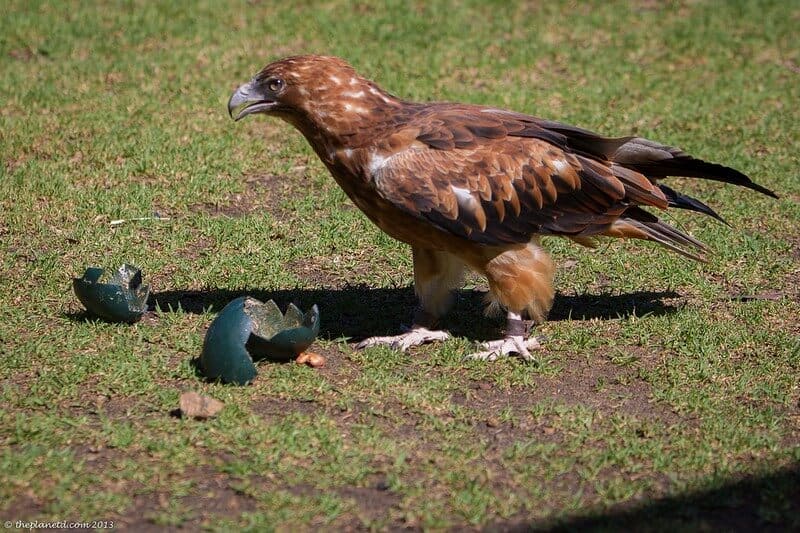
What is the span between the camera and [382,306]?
281 inches

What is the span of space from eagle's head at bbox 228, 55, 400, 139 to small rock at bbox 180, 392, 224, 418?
1743 mm

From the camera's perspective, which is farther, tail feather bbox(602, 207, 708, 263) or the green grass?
tail feather bbox(602, 207, 708, 263)

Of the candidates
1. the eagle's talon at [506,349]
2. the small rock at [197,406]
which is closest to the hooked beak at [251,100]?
the small rock at [197,406]

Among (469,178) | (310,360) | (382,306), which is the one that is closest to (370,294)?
(382,306)

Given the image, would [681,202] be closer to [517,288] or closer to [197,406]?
[517,288]

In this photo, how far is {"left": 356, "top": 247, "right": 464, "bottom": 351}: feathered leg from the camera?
21.7 ft

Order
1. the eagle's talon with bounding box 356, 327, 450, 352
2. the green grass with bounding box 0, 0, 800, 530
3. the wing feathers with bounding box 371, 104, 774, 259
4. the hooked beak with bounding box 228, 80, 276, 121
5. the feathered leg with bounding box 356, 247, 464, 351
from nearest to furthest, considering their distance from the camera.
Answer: the green grass with bounding box 0, 0, 800, 530 → the wing feathers with bounding box 371, 104, 774, 259 → the hooked beak with bounding box 228, 80, 276, 121 → the eagle's talon with bounding box 356, 327, 450, 352 → the feathered leg with bounding box 356, 247, 464, 351

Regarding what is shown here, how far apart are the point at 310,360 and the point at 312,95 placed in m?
1.55

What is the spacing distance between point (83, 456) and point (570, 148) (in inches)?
136

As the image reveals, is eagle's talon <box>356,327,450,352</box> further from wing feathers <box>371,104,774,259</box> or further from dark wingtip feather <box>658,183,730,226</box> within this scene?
dark wingtip feather <box>658,183,730,226</box>

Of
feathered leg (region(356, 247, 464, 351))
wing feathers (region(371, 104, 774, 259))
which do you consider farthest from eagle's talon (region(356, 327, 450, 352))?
wing feathers (region(371, 104, 774, 259))

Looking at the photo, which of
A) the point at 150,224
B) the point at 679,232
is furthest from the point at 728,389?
the point at 150,224

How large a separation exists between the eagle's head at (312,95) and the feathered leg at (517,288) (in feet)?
3.96

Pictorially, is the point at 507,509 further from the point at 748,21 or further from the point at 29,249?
the point at 748,21
